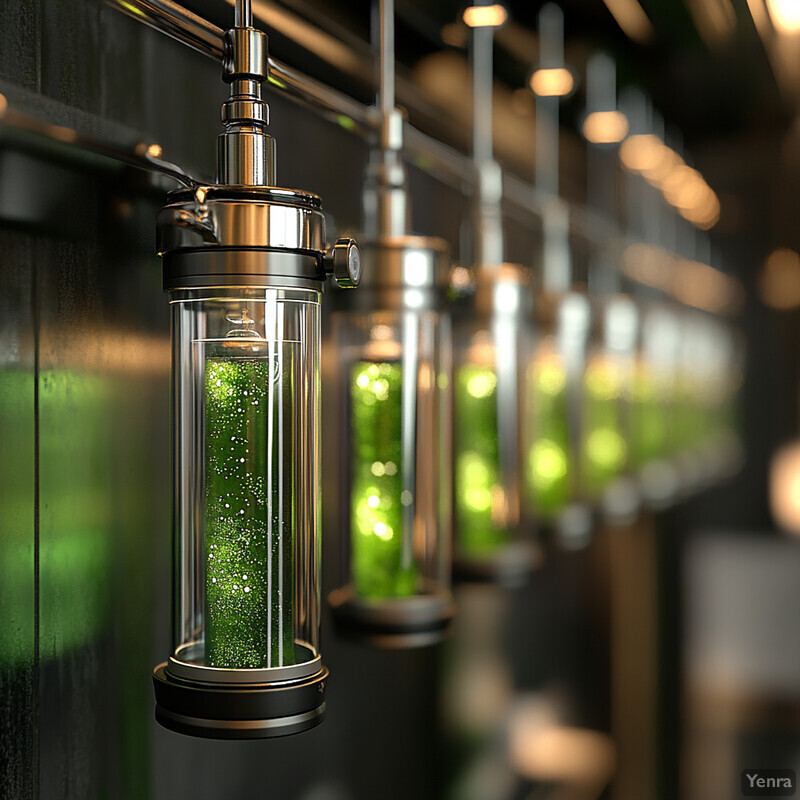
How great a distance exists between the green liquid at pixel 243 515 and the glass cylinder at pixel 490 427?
0.30 meters

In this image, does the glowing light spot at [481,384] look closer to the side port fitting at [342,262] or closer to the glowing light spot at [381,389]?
the glowing light spot at [381,389]

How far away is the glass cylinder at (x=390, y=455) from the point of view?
55 centimetres

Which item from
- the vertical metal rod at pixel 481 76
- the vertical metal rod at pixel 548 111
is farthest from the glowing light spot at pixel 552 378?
the vertical metal rod at pixel 548 111

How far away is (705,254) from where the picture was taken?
1.53 metres

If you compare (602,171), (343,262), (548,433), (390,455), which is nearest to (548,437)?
(548,433)

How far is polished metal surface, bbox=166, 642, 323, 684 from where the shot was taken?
40cm

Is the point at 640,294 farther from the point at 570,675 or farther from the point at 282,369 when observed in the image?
the point at 282,369

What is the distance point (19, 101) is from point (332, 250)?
14 cm

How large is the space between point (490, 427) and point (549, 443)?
125 millimetres

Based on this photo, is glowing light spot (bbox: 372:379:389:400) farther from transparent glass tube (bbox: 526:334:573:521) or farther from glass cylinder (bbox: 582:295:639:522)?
glass cylinder (bbox: 582:295:639:522)

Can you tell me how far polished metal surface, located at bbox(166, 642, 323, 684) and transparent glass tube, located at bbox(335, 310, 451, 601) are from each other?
135 millimetres

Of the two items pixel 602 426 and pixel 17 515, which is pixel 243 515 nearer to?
pixel 17 515

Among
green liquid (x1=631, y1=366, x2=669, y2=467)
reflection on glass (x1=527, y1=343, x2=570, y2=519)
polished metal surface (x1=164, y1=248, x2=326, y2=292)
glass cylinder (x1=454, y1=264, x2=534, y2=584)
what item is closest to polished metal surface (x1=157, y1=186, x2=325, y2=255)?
polished metal surface (x1=164, y1=248, x2=326, y2=292)

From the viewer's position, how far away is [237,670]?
0.40m
